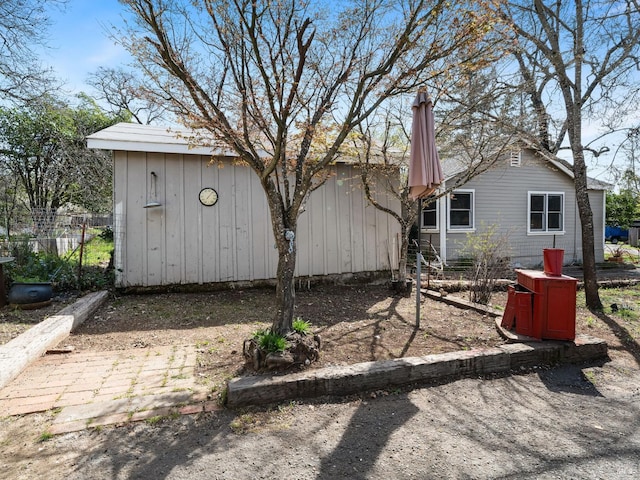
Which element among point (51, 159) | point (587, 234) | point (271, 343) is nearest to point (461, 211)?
point (587, 234)

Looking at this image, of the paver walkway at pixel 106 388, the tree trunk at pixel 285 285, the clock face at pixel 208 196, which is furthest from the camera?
the clock face at pixel 208 196

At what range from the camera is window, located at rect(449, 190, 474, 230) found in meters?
11.4

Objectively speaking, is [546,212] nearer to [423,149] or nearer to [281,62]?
[423,149]

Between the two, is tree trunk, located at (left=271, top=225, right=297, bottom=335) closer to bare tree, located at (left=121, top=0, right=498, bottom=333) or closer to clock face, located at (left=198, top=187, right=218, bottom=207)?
bare tree, located at (left=121, top=0, right=498, bottom=333)

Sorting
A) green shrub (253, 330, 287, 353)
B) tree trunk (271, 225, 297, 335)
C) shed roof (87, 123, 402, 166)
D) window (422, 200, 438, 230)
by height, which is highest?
shed roof (87, 123, 402, 166)

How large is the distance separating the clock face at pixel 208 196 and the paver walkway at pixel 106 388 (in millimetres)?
3238

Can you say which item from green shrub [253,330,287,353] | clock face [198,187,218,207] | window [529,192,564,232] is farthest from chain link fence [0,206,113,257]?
window [529,192,564,232]

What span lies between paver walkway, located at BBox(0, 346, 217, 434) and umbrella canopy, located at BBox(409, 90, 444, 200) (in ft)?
9.63

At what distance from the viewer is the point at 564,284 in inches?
147

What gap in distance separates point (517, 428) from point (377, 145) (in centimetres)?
526

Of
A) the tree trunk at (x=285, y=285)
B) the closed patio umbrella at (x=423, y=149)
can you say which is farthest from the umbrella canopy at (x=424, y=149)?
the tree trunk at (x=285, y=285)

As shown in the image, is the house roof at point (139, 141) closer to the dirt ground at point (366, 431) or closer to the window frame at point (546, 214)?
the dirt ground at point (366, 431)

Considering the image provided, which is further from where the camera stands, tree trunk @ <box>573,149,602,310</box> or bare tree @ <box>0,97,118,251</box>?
bare tree @ <box>0,97,118,251</box>

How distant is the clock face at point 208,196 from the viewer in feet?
21.1
